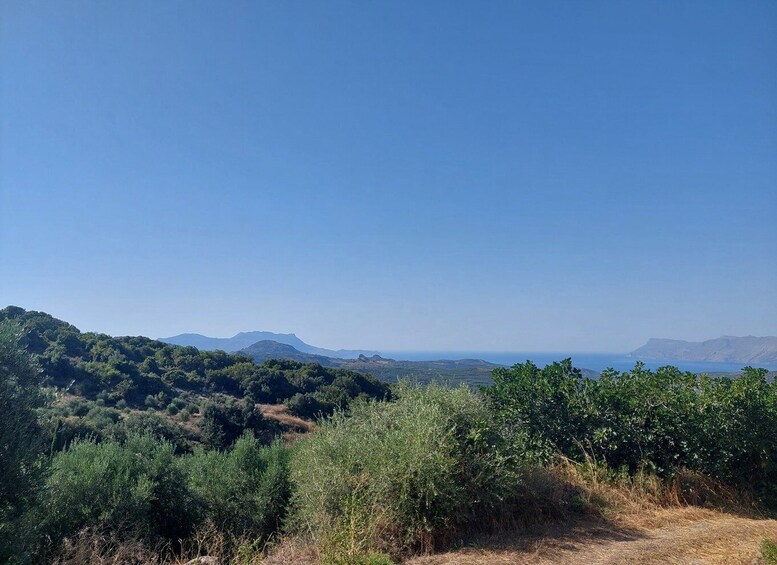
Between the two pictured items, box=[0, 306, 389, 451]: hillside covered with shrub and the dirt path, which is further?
box=[0, 306, 389, 451]: hillside covered with shrub

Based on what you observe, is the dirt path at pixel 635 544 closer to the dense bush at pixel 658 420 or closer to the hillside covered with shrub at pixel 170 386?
the dense bush at pixel 658 420

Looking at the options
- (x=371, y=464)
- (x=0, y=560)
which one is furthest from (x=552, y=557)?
(x=0, y=560)

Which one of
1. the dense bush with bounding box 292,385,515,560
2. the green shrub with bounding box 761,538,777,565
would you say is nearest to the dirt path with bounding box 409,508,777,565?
the green shrub with bounding box 761,538,777,565

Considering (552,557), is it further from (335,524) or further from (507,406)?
(507,406)

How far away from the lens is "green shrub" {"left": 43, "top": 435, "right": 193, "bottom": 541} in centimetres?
723

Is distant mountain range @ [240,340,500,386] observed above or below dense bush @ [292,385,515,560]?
below

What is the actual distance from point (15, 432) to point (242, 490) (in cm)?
618

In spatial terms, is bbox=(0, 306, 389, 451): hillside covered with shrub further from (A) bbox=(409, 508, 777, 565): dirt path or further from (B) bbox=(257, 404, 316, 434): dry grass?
(A) bbox=(409, 508, 777, 565): dirt path

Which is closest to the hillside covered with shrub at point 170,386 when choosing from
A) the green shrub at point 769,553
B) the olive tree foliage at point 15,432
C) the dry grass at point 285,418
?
the dry grass at point 285,418

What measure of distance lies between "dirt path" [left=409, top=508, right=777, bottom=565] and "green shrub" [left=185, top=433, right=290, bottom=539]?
5239mm

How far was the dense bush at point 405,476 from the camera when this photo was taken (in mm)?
5812

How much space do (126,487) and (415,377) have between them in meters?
5.53

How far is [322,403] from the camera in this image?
34125 millimetres

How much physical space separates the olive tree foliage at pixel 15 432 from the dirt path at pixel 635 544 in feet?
14.9
